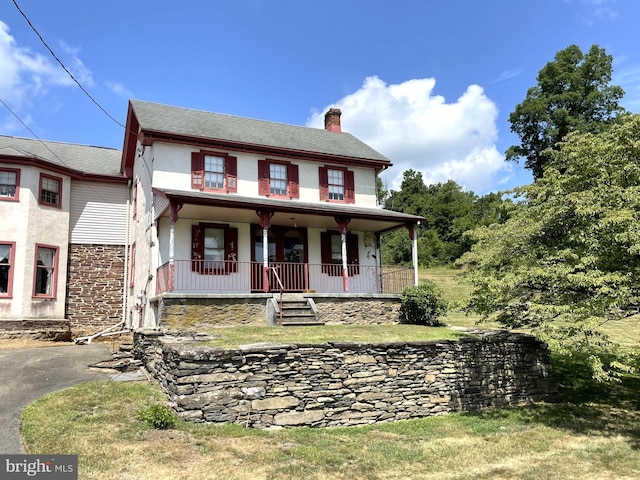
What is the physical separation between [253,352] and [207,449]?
1.91m

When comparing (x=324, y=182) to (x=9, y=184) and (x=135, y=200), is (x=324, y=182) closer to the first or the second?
(x=135, y=200)

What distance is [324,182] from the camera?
17.4m

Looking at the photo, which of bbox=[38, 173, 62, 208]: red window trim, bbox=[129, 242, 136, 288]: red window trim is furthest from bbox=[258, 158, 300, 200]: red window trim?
bbox=[38, 173, 62, 208]: red window trim

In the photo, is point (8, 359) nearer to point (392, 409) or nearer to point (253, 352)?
point (253, 352)

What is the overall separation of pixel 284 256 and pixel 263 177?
2.77 m

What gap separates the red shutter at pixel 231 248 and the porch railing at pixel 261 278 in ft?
0.11

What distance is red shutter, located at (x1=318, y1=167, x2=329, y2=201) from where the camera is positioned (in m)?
17.3

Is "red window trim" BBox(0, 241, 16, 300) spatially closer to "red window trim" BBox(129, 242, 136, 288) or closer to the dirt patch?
the dirt patch

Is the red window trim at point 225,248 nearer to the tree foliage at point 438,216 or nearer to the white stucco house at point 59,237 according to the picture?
the white stucco house at point 59,237

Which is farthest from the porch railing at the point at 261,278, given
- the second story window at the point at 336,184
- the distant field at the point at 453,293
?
the second story window at the point at 336,184

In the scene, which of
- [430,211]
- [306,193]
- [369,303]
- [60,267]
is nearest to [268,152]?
[306,193]

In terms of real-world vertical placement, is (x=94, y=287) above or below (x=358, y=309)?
above

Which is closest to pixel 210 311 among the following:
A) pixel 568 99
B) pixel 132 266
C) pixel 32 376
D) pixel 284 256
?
pixel 32 376

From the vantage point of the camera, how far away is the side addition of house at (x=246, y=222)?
13.5 m
